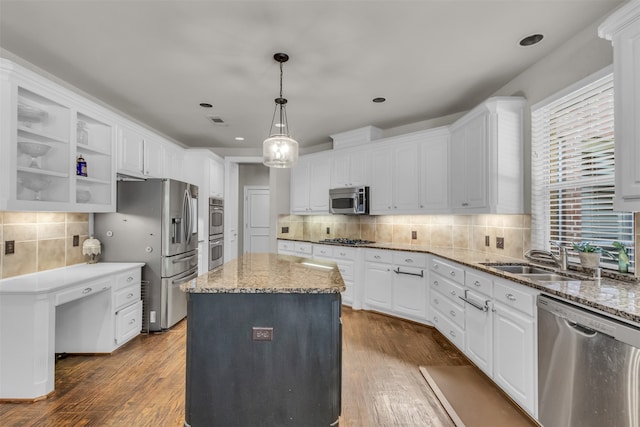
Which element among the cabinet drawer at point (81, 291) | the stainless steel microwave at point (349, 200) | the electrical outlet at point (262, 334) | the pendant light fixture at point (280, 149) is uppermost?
the pendant light fixture at point (280, 149)

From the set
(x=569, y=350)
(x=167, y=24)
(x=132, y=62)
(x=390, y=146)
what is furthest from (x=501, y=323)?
(x=132, y=62)

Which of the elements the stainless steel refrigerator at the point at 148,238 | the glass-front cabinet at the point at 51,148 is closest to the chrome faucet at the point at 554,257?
the stainless steel refrigerator at the point at 148,238

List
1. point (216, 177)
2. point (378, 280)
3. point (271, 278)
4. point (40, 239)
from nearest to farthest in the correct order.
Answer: point (271, 278)
point (40, 239)
point (378, 280)
point (216, 177)

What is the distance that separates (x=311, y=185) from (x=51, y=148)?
3.38 metres

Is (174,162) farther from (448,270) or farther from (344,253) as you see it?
(448,270)

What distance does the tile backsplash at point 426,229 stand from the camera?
3061mm

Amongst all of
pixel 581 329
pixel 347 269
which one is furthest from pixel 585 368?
pixel 347 269

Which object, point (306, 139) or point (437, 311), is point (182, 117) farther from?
point (437, 311)

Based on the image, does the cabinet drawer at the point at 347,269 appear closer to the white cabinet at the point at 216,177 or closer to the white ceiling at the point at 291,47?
the white ceiling at the point at 291,47

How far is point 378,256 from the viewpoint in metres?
4.07

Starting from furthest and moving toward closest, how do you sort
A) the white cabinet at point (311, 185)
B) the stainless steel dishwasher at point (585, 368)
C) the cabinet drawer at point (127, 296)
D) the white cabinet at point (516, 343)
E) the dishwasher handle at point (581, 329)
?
1. the white cabinet at point (311, 185)
2. the cabinet drawer at point (127, 296)
3. the white cabinet at point (516, 343)
4. the dishwasher handle at point (581, 329)
5. the stainless steel dishwasher at point (585, 368)

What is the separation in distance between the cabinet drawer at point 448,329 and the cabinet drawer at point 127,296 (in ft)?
10.5

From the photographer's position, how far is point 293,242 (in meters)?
5.19

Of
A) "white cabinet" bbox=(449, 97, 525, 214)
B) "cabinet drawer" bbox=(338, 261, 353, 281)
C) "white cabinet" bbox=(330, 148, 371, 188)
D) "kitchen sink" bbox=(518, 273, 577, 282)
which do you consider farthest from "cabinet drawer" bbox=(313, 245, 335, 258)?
"kitchen sink" bbox=(518, 273, 577, 282)
